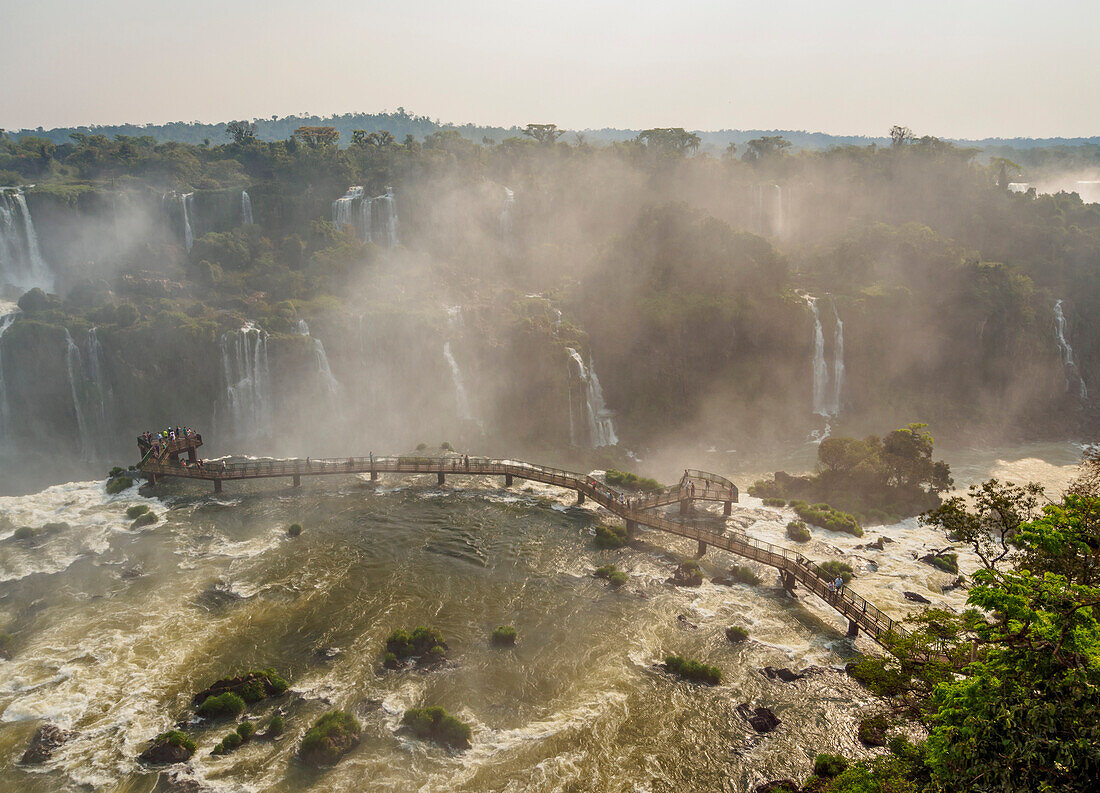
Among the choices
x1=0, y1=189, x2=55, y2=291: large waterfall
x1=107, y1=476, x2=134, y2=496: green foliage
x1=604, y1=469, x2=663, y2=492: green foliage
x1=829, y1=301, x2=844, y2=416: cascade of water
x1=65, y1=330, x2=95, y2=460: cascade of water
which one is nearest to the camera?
x1=107, y1=476, x2=134, y2=496: green foliage

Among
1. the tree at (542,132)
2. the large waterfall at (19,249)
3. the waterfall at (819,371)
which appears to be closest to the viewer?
the waterfall at (819,371)

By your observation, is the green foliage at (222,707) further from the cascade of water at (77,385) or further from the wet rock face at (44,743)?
the cascade of water at (77,385)

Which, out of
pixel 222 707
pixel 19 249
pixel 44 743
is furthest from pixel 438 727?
pixel 19 249

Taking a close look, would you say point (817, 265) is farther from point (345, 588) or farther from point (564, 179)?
point (345, 588)

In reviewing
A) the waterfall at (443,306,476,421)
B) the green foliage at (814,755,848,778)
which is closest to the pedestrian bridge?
the green foliage at (814,755,848,778)

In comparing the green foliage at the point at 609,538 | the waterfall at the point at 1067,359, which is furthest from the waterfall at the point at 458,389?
the waterfall at the point at 1067,359

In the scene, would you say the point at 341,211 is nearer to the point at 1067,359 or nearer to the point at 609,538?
the point at 609,538

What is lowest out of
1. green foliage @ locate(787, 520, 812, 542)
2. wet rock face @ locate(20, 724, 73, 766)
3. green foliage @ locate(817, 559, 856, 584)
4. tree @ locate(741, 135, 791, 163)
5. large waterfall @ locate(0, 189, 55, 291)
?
green foliage @ locate(787, 520, 812, 542)

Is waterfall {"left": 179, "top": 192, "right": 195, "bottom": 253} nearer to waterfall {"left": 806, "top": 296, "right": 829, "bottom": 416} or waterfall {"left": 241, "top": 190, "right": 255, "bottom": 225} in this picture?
waterfall {"left": 241, "top": 190, "right": 255, "bottom": 225}
